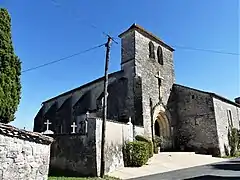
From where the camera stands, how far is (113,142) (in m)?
12.9

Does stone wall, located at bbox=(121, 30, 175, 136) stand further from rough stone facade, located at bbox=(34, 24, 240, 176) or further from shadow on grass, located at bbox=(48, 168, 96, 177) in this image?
shadow on grass, located at bbox=(48, 168, 96, 177)

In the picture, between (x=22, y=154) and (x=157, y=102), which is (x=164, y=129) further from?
(x=22, y=154)

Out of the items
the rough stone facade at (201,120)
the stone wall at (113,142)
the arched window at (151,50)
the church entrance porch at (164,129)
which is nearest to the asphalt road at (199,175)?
the stone wall at (113,142)

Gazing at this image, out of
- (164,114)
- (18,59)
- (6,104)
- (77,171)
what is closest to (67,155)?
(77,171)

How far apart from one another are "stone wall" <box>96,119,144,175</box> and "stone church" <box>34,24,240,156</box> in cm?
561

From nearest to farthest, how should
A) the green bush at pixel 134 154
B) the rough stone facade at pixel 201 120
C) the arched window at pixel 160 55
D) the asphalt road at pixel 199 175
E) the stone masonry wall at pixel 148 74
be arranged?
the asphalt road at pixel 199 175 → the green bush at pixel 134 154 → the stone masonry wall at pixel 148 74 → the rough stone facade at pixel 201 120 → the arched window at pixel 160 55

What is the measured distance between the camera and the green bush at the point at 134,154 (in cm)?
1362

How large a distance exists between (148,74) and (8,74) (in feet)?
46.3

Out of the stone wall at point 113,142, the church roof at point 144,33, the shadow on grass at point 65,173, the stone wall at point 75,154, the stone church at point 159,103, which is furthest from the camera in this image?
the church roof at point 144,33

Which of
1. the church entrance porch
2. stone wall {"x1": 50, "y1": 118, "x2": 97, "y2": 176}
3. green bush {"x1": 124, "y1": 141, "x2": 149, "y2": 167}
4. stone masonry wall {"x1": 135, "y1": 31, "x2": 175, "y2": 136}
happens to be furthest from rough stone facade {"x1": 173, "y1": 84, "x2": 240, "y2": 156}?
stone wall {"x1": 50, "y1": 118, "x2": 97, "y2": 176}

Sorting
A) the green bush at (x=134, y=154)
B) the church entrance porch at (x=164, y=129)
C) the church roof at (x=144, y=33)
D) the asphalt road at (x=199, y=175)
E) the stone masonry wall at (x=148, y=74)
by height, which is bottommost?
the asphalt road at (x=199, y=175)

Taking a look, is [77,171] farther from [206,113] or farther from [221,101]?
[221,101]

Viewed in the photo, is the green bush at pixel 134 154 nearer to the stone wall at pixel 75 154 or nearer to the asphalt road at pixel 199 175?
the asphalt road at pixel 199 175

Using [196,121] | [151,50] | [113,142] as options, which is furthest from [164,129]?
[113,142]
